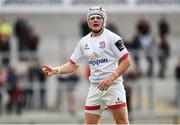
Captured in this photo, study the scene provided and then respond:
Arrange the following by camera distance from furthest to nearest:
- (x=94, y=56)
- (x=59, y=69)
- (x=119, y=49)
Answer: (x=59, y=69) → (x=94, y=56) → (x=119, y=49)

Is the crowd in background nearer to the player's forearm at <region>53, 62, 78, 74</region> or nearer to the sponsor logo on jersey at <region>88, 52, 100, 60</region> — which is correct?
the player's forearm at <region>53, 62, 78, 74</region>

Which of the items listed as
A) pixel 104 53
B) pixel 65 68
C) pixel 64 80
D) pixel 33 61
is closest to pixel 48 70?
pixel 65 68

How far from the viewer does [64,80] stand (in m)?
20.1

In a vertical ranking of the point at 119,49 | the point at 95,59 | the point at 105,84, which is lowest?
the point at 105,84

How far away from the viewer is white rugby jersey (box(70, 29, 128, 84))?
10227mm

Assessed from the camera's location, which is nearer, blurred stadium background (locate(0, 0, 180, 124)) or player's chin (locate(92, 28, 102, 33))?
player's chin (locate(92, 28, 102, 33))

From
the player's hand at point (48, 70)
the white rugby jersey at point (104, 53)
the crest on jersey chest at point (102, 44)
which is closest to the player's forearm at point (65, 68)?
the player's hand at point (48, 70)

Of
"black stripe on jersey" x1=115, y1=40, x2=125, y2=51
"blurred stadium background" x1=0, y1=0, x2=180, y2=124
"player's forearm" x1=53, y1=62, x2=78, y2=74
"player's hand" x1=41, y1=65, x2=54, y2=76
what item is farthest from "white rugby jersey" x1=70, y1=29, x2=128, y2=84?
"blurred stadium background" x1=0, y1=0, x2=180, y2=124

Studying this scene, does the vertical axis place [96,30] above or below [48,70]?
above

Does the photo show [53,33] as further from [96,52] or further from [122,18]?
[96,52]

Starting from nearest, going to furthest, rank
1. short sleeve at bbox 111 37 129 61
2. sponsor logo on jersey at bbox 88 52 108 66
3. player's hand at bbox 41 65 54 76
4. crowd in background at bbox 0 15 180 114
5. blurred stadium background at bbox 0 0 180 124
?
short sleeve at bbox 111 37 129 61 < sponsor logo on jersey at bbox 88 52 108 66 < player's hand at bbox 41 65 54 76 < blurred stadium background at bbox 0 0 180 124 < crowd in background at bbox 0 15 180 114

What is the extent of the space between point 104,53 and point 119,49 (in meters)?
0.23

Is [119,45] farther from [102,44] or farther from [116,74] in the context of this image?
[116,74]

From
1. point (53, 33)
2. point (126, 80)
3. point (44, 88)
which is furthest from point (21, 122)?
point (53, 33)
